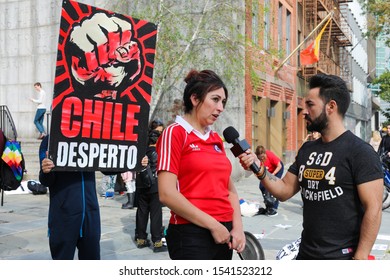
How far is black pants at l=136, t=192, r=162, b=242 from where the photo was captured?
25.7 ft

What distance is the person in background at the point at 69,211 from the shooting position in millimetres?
4211

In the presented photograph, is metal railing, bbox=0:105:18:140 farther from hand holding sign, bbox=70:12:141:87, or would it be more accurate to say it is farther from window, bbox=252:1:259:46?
hand holding sign, bbox=70:12:141:87

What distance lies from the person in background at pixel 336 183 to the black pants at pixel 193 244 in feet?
1.71

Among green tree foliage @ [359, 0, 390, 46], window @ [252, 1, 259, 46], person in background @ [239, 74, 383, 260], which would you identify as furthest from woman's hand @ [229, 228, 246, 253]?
green tree foliage @ [359, 0, 390, 46]

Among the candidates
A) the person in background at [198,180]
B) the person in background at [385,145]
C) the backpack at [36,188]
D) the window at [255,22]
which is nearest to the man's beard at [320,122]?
the person in background at [198,180]

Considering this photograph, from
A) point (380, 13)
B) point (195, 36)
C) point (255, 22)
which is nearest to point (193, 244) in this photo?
point (195, 36)

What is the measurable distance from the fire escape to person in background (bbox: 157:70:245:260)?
2062 centimetres

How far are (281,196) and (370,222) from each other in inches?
27.9

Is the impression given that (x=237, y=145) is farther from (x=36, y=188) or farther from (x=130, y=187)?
(x=36, y=188)

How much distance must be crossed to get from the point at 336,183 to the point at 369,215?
260mm

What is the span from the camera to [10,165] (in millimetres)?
5379

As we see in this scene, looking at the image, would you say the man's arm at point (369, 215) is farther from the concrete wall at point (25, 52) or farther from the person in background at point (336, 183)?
the concrete wall at point (25, 52)

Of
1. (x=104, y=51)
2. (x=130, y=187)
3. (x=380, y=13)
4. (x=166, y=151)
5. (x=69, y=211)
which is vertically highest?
(x=380, y=13)

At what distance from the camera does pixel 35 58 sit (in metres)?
21.8
